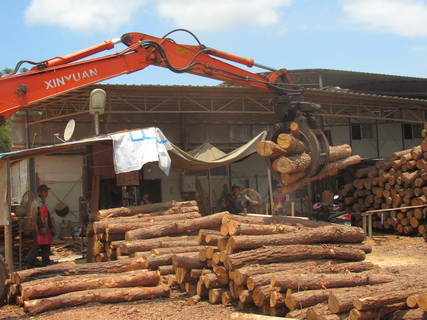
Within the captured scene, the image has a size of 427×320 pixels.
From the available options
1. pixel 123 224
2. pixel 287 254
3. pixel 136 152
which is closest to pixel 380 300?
pixel 287 254

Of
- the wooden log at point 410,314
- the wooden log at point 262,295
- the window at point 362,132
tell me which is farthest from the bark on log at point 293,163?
the window at point 362,132

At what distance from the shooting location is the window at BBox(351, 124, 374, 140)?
23.3 meters

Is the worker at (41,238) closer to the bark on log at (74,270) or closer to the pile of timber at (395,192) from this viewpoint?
the bark on log at (74,270)

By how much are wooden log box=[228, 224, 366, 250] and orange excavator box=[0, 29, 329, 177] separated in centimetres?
109

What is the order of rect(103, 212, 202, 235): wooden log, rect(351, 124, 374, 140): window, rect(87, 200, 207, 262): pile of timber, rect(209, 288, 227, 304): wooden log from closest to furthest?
rect(209, 288, 227, 304): wooden log → rect(87, 200, 207, 262): pile of timber → rect(103, 212, 202, 235): wooden log → rect(351, 124, 374, 140): window

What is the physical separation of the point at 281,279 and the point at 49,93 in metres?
4.75

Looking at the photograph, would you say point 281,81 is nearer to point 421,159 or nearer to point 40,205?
point 40,205

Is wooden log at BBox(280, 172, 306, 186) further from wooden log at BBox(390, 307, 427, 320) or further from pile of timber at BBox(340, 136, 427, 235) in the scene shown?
pile of timber at BBox(340, 136, 427, 235)

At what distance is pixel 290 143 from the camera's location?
829 centimetres

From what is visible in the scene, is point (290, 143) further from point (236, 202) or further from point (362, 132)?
point (362, 132)

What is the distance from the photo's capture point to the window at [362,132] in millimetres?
23297

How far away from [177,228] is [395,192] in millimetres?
8137

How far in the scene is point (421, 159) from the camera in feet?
46.7

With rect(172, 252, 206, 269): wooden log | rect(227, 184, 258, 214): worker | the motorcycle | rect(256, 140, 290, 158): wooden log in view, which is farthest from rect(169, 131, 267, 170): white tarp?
rect(172, 252, 206, 269): wooden log
